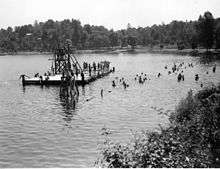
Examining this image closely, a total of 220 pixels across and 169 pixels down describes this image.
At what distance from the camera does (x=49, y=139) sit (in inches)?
1622

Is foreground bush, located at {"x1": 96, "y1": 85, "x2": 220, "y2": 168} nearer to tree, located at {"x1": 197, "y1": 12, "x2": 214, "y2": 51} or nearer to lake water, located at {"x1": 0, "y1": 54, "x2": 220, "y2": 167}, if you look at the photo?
lake water, located at {"x1": 0, "y1": 54, "x2": 220, "y2": 167}

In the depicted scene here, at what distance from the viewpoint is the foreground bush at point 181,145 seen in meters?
20.7

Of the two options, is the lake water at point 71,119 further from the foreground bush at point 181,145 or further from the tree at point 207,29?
the tree at point 207,29

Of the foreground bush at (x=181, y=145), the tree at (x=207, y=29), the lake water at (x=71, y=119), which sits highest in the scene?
the tree at (x=207, y=29)

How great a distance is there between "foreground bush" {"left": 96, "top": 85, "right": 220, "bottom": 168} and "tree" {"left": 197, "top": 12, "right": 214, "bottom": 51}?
145 m

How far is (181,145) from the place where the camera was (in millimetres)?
22344

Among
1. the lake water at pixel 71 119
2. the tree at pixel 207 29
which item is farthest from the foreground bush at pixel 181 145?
the tree at pixel 207 29

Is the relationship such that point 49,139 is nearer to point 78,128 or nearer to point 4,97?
point 78,128

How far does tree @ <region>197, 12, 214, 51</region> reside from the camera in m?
180

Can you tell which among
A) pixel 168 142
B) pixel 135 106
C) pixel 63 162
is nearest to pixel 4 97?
pixel 135 106

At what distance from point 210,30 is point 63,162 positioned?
6187 inches

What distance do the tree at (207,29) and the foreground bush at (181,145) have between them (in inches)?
5712

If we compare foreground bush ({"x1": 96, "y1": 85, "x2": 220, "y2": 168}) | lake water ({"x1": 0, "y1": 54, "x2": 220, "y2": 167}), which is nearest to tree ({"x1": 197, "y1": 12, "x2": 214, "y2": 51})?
lake water ({"x1": 0, "y1": 54, "x2": 220, "y2": 167})

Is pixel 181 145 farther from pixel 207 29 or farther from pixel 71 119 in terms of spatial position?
pixel 207 29
